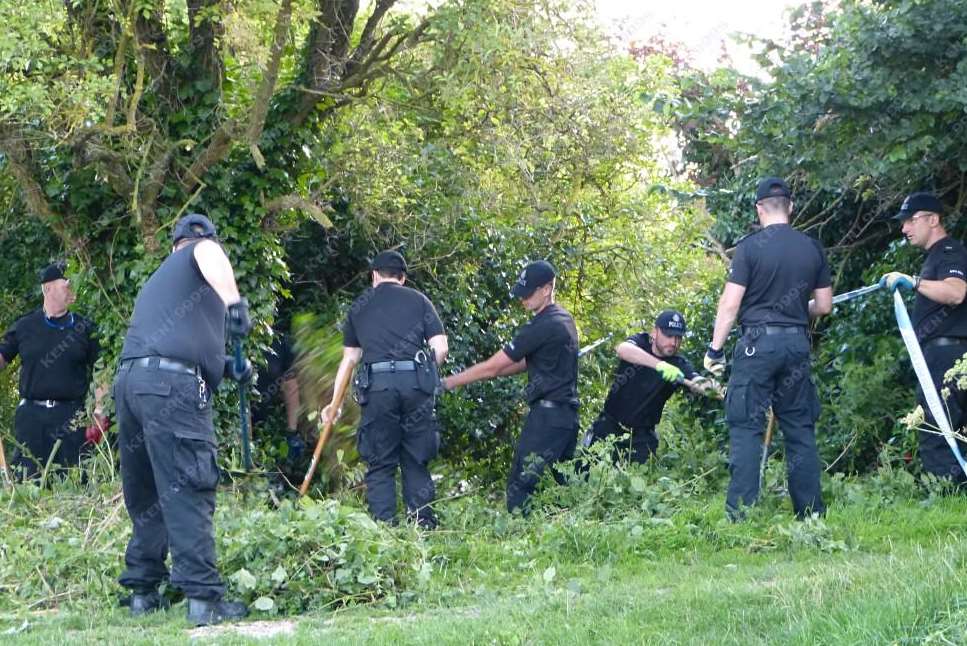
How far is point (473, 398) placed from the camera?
13.1 metres

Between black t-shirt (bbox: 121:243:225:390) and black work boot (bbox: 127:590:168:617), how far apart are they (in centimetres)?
120

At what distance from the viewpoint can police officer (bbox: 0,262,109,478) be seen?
1076 cm

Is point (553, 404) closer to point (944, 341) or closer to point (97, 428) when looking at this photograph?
point (944, 341)

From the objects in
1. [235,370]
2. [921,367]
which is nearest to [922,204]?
[921,367]

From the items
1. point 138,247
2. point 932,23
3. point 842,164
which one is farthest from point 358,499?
point 932,23

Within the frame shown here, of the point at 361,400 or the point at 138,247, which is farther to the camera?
the point at 138,247

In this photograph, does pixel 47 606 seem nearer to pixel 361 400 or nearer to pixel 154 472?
pixel 154 472

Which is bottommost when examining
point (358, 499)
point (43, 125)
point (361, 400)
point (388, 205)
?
point (358, 499)

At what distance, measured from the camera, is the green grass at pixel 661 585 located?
518 cm

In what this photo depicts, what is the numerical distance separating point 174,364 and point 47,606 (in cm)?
165

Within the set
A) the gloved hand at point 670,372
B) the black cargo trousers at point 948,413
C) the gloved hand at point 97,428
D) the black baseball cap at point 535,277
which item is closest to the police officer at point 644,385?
the gloved hand at point 670,372

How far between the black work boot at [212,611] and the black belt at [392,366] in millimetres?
2779

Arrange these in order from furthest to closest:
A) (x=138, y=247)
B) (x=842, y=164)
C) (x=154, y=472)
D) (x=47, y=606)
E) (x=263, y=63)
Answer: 1. (x=138, y=247)
2. (x=263, y=63)
3. (x=842, y=164)
4. (x=47, y=606)
5. (x=154, y=472)

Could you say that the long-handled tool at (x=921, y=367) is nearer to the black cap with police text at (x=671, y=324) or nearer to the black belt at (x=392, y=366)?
the black cap with police text at (x=671, y=324)
